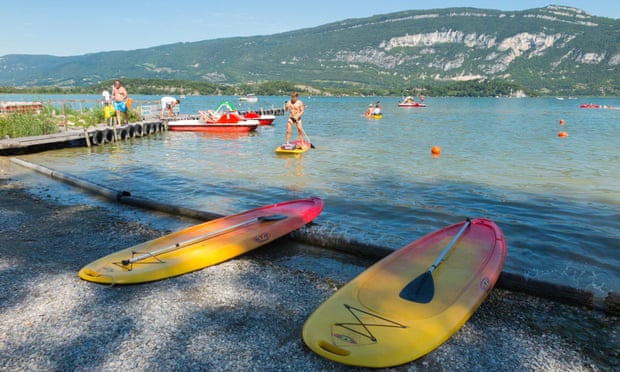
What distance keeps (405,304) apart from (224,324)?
185 centimetres

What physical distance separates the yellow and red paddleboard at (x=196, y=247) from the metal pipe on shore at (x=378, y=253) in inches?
20.6

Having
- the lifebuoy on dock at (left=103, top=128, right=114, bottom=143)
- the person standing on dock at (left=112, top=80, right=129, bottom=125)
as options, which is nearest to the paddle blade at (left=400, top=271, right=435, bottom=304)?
the person standing on dock at (left=112, top=80, right=129, bottom=125)

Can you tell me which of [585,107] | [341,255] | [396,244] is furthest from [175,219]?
[585,107]

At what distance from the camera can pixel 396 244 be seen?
309 inches

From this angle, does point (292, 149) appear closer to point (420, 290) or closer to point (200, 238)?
point (200, 238)

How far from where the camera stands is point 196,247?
6.23 metres

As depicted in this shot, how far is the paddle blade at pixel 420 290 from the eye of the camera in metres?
4.66

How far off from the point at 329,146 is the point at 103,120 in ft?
50.7

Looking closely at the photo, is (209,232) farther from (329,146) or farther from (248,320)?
(329,146)

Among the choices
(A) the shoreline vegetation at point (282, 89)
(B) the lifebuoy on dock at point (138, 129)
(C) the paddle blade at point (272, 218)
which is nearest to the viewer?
(C) the paddle blade at point (272, 218)

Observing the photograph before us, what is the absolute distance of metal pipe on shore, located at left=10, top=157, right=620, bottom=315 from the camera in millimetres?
4934

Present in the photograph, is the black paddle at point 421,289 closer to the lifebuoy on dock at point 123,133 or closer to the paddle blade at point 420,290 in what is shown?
the paddle blade at point 420,290

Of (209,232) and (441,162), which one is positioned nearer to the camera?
(209,232)

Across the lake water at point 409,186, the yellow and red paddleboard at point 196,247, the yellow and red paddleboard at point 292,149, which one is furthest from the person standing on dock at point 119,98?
the yellow and red paddleboard at point 196,247
